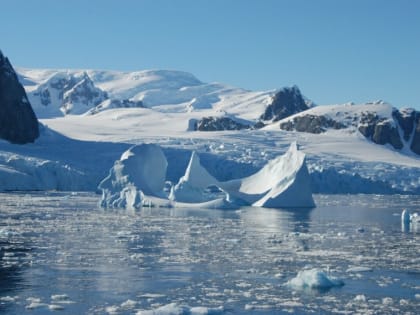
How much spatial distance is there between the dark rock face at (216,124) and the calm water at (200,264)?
9017 centimetres

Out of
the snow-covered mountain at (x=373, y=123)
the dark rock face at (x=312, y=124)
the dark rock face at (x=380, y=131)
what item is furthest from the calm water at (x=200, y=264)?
the dark rock face at (x=312, y=124)

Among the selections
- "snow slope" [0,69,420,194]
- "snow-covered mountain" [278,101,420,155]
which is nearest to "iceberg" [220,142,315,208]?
"snow slope" [0,69,420,194]

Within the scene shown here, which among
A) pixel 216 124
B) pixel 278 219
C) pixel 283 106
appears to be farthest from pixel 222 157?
pixel 283 106

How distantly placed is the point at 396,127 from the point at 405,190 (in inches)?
1394

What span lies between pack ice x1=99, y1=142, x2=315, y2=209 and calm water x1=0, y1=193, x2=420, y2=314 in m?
8.41

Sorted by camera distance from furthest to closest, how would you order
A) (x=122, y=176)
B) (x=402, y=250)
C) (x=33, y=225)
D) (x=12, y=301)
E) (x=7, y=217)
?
(x=122, y=176) < (x=7, y=217) < (x=33, y=225) < (x=402, y=250) < (x=12, y=301)

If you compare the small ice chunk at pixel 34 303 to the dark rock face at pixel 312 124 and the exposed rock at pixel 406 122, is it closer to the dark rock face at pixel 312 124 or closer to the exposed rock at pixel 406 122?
the dark rock face at pixel 312 124

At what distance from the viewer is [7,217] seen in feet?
112

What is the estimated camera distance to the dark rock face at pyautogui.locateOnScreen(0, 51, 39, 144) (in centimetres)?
8719

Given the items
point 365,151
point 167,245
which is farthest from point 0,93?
point 167,245

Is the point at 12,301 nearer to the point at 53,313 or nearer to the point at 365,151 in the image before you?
the point at 53,313

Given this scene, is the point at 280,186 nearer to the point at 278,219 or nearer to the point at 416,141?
the point at 278,219

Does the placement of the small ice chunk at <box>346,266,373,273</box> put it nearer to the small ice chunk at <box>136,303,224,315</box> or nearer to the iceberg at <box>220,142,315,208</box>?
the small ice chunk at <box>136,303,224,315</box>

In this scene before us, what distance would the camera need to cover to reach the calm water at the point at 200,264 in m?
15.5
